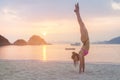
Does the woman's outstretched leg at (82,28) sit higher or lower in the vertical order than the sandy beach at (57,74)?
higher

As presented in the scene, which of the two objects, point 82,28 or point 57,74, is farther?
point 57,74

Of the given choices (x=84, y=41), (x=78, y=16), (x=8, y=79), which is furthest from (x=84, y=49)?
(x=8, y=79)

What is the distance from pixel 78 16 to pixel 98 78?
4011 mm

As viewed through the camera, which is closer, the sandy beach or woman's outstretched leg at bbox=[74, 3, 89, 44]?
the sandy beach

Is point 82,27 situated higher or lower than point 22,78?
higher

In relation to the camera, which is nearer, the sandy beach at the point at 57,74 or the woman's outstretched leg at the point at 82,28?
the sandy beach at the point at 57,74

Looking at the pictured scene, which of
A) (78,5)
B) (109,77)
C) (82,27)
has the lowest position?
(109,77)

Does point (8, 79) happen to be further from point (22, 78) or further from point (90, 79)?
point (90, 79)

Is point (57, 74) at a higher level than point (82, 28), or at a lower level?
lower

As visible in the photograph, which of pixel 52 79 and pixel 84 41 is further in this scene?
pixel 84 41

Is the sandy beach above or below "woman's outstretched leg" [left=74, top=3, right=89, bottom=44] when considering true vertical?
below

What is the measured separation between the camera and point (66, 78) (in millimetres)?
16984

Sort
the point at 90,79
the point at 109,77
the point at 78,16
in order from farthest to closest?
1. the point at 78,16
2. the point at 109,77
3. the point at 90,79

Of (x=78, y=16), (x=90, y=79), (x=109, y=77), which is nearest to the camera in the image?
(x=90, y=79)
